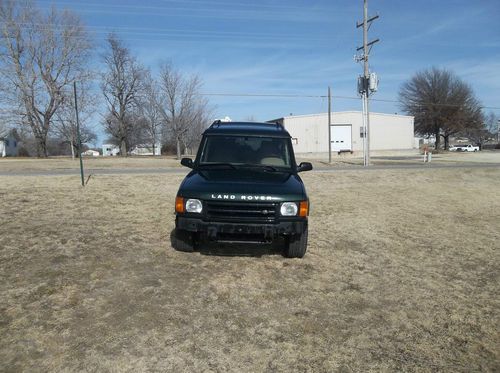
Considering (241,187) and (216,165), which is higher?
(216,165)

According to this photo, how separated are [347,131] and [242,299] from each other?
61933 millimetres

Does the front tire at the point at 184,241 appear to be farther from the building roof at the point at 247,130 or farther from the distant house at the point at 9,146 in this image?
the distant house at the point at 9,146

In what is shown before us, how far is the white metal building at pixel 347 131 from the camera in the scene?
62.5m

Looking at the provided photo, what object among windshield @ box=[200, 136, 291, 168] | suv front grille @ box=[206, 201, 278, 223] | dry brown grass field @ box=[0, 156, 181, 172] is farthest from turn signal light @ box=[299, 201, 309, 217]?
dry brown grass field @ box=[0, 156, 181, 172]

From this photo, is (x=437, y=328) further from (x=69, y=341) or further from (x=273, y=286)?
(x=69, y=341)

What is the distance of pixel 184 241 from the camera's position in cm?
582

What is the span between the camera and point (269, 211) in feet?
16.9

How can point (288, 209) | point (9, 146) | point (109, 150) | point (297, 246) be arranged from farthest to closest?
point (109, 150) < point (9, 146) < point (297, 246) < point (288, 209)

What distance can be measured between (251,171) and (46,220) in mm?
4356

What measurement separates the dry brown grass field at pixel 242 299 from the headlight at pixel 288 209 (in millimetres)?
822

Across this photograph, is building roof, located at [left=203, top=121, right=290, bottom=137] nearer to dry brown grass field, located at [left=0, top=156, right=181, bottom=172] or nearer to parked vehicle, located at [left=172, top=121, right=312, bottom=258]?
parked vehicle, located at [left=172, top=121, right=312, bottom=258]

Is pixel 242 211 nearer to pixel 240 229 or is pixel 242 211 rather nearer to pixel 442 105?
pixel 240 229

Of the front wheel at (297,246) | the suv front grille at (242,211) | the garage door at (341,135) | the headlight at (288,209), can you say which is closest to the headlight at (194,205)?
the suv front grille at (242,211)

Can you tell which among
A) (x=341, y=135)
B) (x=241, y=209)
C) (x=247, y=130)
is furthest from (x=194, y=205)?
(x=341, y=135)
